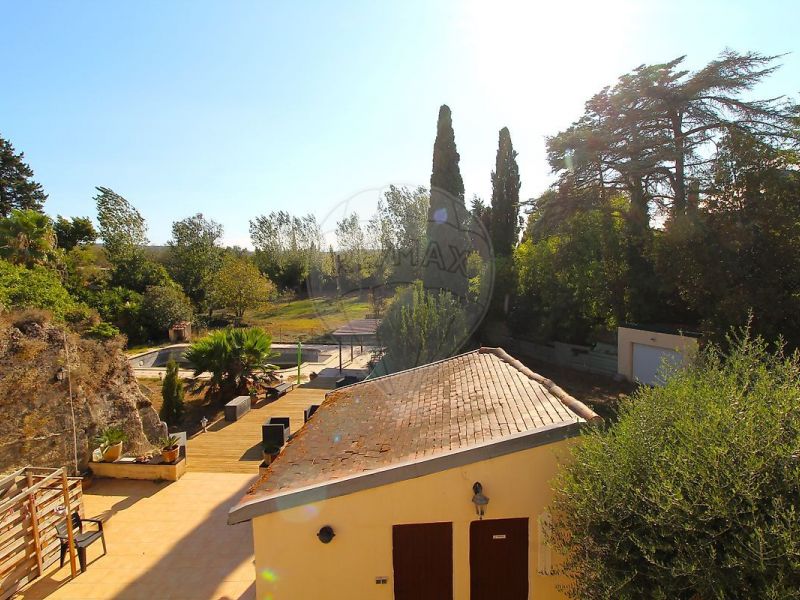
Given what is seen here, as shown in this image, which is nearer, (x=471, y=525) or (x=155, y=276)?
(x=471, y=525)

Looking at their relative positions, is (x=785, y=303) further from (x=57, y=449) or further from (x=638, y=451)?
(x=57, y=449)

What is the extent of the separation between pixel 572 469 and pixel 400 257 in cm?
2241

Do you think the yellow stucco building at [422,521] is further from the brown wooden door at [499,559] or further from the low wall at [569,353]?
the low wall at [569,353]

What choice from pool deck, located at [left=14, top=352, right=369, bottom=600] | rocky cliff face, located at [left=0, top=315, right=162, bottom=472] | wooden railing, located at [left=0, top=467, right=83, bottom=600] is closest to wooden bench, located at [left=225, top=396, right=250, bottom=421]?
pool deck, located at [left=14, top=352, right=369, bottom=600]

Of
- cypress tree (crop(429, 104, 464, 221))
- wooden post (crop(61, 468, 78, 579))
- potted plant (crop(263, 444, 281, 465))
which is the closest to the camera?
wooden post (crop(61, 468, 78, 579))

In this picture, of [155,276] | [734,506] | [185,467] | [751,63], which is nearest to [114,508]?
[185,467]

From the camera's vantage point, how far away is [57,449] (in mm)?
8609

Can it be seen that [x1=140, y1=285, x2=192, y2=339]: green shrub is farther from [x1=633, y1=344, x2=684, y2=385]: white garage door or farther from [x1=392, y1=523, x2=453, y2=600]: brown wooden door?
[x1=392, y1=523, x2=453, y2=600]: brown wooden door

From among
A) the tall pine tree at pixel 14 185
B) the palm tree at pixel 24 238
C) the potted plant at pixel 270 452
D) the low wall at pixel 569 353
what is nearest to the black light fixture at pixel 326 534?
the potted plant at pixel 270 452

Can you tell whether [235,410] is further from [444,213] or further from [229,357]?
[444,213]

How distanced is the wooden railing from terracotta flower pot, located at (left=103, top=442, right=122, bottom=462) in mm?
2821

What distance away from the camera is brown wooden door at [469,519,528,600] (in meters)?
5.00

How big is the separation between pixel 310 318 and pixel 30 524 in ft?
98.4

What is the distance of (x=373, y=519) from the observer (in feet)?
15.9
